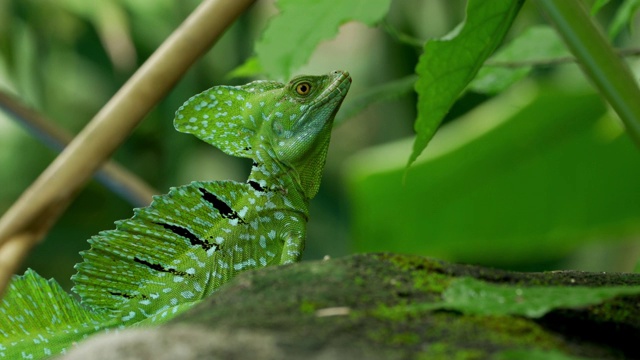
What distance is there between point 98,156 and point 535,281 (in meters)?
0.90

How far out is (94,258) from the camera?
2277 millimetres

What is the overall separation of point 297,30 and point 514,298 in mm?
1087

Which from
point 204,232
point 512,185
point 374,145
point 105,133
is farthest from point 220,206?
point 374,145

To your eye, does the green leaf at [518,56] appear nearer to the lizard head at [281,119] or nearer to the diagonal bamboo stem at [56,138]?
the lizard head at [281,119]

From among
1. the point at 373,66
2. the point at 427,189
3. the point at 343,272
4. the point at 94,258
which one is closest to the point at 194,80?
the point at 373,66

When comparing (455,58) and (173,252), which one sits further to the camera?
(173,252)

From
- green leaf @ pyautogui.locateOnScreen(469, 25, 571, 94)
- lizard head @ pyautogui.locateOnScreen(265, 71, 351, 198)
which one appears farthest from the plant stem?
lizard head @ pyautogui.locateOnScreen(265, 71, 351, 198)

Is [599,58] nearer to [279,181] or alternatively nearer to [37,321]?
[279,181]

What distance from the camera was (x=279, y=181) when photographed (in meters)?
2.64

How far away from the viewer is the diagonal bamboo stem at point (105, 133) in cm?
106

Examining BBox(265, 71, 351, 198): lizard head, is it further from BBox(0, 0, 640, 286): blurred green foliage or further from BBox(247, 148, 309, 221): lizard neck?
BBox(0, 0, 640, 286): blurred green foliage

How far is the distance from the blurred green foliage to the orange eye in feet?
2.80

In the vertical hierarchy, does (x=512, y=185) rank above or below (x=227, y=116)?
below

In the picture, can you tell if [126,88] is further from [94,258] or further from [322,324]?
[94,258]
